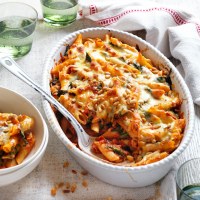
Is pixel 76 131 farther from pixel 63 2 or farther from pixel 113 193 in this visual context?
pixel 63 2

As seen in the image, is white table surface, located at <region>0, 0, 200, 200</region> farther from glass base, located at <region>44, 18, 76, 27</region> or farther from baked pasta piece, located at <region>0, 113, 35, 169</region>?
glass base, located at <region>44, 18, 76, 27</region>

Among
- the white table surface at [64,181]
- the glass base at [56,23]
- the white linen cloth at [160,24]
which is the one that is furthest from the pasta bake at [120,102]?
the glass base at [56,23]

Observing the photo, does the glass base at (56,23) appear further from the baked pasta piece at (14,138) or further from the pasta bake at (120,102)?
the baked pasta piece at (14,138)

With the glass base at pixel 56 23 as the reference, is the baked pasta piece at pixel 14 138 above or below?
above

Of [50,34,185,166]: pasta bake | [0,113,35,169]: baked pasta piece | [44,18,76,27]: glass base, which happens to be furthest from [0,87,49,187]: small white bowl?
[44,18,76,27]: glass base

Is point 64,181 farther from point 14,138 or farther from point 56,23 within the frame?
point 56,23

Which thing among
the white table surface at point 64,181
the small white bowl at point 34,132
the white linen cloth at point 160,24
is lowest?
the white table surface at point 64,181

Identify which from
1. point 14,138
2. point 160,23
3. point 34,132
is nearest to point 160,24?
point 160,23
